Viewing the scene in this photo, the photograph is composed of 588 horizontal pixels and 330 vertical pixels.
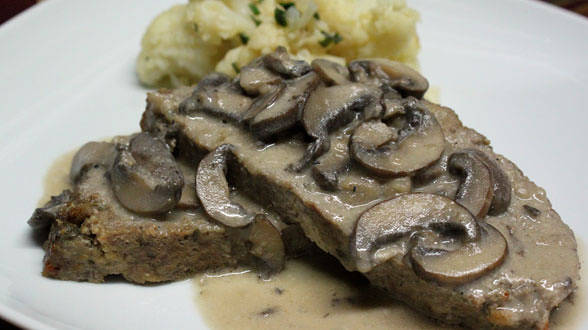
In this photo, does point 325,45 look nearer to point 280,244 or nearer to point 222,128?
point 222,128

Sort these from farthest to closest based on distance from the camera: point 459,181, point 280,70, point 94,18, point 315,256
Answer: point 94,18
point 280,70
point 315,256
point 459,181

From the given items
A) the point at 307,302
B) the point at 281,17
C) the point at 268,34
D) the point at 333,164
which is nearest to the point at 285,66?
the point at 333,164

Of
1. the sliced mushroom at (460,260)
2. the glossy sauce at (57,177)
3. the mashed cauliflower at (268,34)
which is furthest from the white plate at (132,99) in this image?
the sliced mushroom at (460,260)

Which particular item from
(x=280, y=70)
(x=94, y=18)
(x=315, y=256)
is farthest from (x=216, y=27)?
(x=315, y=256)

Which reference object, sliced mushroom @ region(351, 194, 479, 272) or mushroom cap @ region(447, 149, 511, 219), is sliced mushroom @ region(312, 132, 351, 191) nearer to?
sliced mushroom @ region(351, 194, 479, 272)

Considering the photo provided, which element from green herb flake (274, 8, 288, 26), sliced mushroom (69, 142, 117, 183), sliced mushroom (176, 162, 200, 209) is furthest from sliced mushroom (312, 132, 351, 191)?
green herb flake (274, 8, 288, 26)

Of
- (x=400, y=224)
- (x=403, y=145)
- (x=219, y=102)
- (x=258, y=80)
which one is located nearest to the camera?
(x=400, y=224)

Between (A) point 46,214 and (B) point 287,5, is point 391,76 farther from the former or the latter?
(A) point 46,214
